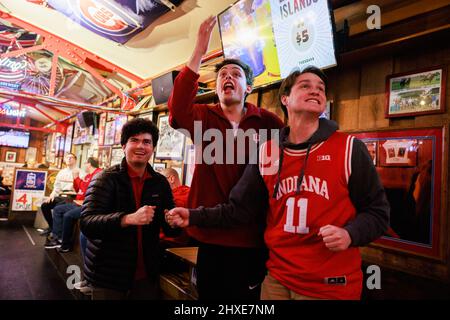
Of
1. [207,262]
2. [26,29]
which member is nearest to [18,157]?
[26,29]

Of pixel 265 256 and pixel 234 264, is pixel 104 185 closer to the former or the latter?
pixel 234 264

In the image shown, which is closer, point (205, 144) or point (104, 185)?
point (205, 144)

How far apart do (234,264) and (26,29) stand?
7301mm

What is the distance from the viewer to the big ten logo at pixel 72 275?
3.69 m

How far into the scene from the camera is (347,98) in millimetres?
2459

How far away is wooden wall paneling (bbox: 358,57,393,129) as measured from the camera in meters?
2.21

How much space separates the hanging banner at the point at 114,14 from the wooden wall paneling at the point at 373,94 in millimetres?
2758

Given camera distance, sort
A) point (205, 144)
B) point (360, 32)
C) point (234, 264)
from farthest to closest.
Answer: point (360, 32)
point (205, 144)
point (234, 264)

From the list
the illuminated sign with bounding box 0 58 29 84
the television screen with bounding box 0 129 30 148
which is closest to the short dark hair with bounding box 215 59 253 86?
the illuminated sign with bounding box 0 58 29 84

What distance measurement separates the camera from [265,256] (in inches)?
58.4

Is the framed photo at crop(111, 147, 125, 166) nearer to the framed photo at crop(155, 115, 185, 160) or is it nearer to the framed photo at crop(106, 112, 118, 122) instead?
the framed photo at crop(106, 112, 118, 122)

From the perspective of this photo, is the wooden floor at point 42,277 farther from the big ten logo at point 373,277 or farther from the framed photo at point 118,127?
the framed photo at point 118,127

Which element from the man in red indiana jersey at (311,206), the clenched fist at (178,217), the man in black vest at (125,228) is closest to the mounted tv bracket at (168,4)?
the man in black vest at (125,228)

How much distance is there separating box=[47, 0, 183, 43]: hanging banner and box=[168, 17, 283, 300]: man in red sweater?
294 centimetres
